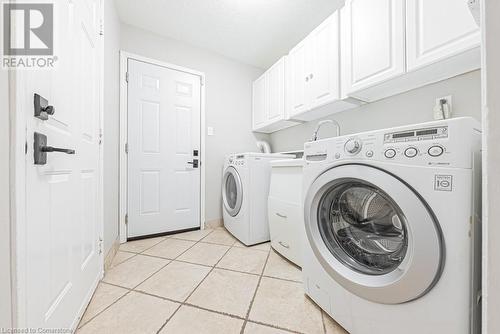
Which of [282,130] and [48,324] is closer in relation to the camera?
[48,324]

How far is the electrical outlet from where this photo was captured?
118 centimetres

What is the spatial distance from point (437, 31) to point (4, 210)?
1873 mm

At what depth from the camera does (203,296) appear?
108 centimetres

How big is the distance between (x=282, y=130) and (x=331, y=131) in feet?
2.70

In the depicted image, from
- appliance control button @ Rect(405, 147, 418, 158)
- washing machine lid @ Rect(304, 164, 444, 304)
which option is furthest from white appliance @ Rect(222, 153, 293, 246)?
appliance control button @ Rect(405, 147, 418, 158)

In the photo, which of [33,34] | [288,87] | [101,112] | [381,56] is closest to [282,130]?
[288,87]

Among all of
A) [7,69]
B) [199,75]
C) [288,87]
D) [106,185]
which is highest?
[199,75]

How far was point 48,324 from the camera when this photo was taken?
0.65 metres

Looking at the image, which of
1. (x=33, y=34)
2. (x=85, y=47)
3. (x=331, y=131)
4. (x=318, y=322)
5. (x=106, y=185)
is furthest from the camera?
(x=331, y=131)

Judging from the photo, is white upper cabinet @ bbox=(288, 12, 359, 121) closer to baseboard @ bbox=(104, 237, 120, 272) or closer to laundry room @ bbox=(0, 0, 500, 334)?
laundry room @ bbox=(0, 0, 500, 334)

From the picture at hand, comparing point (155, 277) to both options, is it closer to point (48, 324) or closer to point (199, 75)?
point (48, 324)

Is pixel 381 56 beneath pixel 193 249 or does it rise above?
above

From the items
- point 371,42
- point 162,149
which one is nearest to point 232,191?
point 162,149

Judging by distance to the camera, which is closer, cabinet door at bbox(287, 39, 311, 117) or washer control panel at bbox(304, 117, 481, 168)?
washer control panel at bbox(304, 117, 481, 168)
